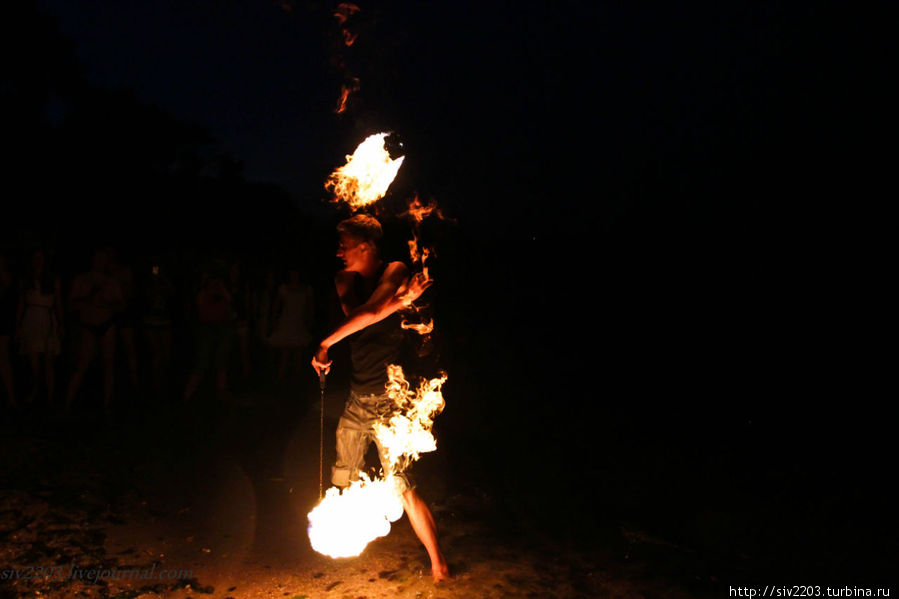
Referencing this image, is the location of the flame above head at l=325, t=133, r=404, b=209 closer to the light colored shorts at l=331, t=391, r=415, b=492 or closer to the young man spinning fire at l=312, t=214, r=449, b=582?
the young man spinning fire at l=312, t=214, r=449, b=582

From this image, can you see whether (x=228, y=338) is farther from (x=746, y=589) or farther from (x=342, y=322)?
(x=746, y=589)

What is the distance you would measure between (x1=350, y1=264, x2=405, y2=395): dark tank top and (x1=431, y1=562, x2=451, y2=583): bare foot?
119 cm

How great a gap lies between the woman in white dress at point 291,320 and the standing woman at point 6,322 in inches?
136

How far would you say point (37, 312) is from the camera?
24.2 ft

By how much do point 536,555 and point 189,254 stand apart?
37.2 ft

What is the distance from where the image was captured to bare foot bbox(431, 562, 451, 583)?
3875mm

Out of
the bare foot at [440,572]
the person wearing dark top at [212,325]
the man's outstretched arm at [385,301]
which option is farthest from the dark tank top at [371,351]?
the person wearing dark top at [212,325]

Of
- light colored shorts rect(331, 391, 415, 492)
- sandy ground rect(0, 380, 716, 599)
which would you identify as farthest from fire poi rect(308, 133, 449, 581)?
sandy ground rect(0, 380, 716, 599)

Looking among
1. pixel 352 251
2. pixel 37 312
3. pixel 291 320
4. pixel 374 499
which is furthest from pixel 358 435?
pixel 291 320

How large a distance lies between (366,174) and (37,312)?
531 cm

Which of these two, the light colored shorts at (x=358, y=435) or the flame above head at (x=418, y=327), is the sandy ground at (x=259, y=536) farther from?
the flame above head at (x=418, y=327)

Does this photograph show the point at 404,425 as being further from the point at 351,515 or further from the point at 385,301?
the point at 385,301

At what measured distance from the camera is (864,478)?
588 cm

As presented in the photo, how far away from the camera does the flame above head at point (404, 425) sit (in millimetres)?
3770
